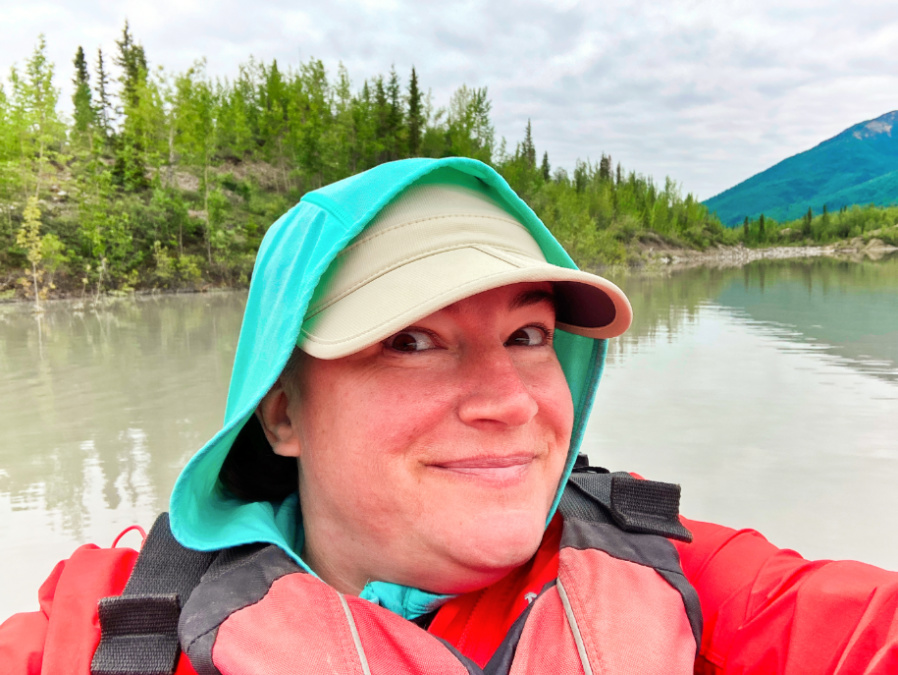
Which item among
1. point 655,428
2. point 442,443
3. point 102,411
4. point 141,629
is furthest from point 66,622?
point 102,411

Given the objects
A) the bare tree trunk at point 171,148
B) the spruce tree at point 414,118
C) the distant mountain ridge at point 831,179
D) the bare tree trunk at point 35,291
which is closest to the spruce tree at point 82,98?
the bare tree trunk at point 171,148

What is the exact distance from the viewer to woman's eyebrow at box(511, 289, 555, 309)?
0.93 metres

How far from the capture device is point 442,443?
2.80ft

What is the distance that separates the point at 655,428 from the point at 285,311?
144 inches

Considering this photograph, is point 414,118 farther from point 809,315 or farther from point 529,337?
point 529,337

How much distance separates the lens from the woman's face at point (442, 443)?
85cm

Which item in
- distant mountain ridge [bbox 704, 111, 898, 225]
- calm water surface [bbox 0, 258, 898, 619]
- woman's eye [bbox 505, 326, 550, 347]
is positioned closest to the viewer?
woman's eye [bbox 505, 326, 550, 347]

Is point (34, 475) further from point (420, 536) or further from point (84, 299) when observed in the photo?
point (84, 299)

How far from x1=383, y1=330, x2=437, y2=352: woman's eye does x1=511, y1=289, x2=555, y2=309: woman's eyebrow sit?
0.13 meters

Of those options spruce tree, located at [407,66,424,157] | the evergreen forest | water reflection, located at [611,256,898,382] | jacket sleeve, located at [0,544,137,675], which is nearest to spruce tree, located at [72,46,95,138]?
the evergreen forest

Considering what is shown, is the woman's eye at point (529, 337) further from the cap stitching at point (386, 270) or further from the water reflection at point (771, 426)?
the water reflection at point (771, 426)

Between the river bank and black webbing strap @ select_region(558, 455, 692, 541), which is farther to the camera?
the river bank

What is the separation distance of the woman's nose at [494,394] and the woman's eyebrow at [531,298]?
0.24ft

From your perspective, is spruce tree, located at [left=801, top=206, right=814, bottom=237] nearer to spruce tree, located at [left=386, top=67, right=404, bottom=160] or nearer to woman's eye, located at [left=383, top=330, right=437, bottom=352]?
spruce tree, located at [left=386, top=67, right=404, bottom=160]
